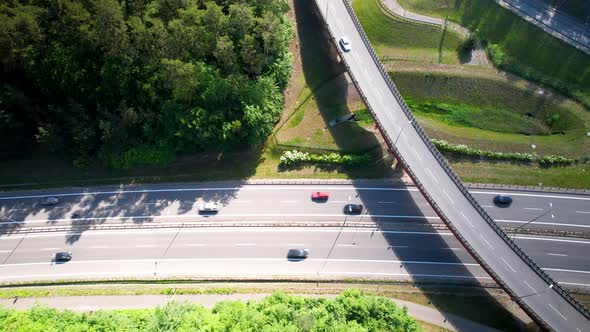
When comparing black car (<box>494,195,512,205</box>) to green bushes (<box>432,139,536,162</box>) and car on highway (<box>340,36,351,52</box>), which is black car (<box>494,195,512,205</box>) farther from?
car on highway (<box>340,36,351,52</box>)

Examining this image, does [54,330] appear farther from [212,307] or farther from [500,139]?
[500,139]

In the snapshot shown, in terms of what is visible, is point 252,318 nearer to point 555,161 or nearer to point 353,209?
point 353,209

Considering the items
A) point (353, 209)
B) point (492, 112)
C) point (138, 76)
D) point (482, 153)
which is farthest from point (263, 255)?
point (492, 112)

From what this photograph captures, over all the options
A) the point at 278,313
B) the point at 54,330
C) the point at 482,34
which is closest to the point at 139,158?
the point at 54,330

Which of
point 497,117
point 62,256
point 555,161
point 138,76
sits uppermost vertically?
point 497,117

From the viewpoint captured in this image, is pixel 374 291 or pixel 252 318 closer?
pixel 252 318

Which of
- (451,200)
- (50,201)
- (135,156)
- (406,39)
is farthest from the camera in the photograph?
(406,39)
